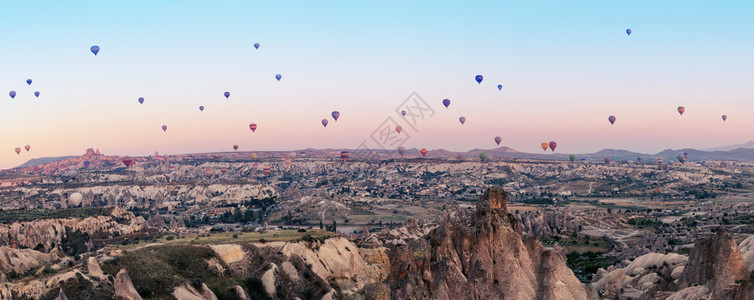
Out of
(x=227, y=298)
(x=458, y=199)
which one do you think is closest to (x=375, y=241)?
(x=227, y=298)

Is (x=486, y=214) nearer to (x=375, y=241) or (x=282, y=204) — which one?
(x=375, y=241)

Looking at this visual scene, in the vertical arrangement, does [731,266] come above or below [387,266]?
above

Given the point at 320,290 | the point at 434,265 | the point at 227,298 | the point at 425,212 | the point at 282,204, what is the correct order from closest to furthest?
the point at 434,265, the point at 227,298, the point at 320,290, the point at 425,212, the point at 282,204

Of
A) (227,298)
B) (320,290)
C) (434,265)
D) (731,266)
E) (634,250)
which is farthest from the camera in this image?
(634,250)

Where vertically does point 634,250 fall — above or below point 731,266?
below

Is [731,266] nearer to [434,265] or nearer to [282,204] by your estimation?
[434,265]

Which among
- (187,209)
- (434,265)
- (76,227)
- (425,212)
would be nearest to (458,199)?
(425,212)

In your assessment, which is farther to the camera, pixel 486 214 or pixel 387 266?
pixel 387 266
